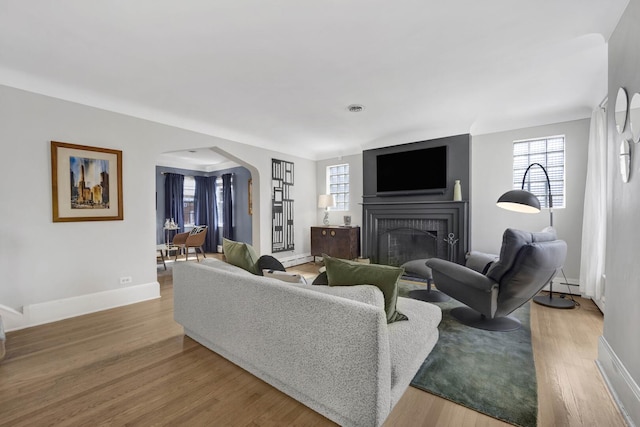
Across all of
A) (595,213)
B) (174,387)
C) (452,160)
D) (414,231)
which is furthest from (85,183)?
(595,213)

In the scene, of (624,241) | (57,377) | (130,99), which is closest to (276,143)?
(130,99)

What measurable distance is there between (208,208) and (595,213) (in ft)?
26.1

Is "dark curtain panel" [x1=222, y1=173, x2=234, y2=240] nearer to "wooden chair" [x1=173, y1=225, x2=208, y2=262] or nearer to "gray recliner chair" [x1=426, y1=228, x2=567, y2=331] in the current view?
"wooden chair" [x1=173, y1=225, x2=208, y2=262]

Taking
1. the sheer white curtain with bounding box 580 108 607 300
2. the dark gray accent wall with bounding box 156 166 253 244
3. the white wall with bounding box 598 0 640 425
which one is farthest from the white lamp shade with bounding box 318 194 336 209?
the white wall with bounding box 598 0 640 425

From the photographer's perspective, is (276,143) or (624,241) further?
(276,143)

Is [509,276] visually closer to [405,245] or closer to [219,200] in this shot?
[405,245]

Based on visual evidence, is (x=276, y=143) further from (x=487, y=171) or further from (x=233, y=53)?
(x=487, y=171)

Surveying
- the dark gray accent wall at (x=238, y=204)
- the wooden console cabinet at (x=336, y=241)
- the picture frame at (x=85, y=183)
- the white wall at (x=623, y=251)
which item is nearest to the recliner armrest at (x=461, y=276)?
the white wall at (x=623, y=251)

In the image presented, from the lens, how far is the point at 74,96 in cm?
304

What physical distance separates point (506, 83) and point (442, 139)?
1.69 m

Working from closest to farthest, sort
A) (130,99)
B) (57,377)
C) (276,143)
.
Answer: (57,377) < (130,99) < (276,143)

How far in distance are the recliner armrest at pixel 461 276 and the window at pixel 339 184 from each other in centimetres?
340

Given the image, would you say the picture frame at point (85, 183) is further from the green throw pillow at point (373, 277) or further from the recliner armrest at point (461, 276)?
the recliner armrest at point (461, 276)

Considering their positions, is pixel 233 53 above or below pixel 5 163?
above
